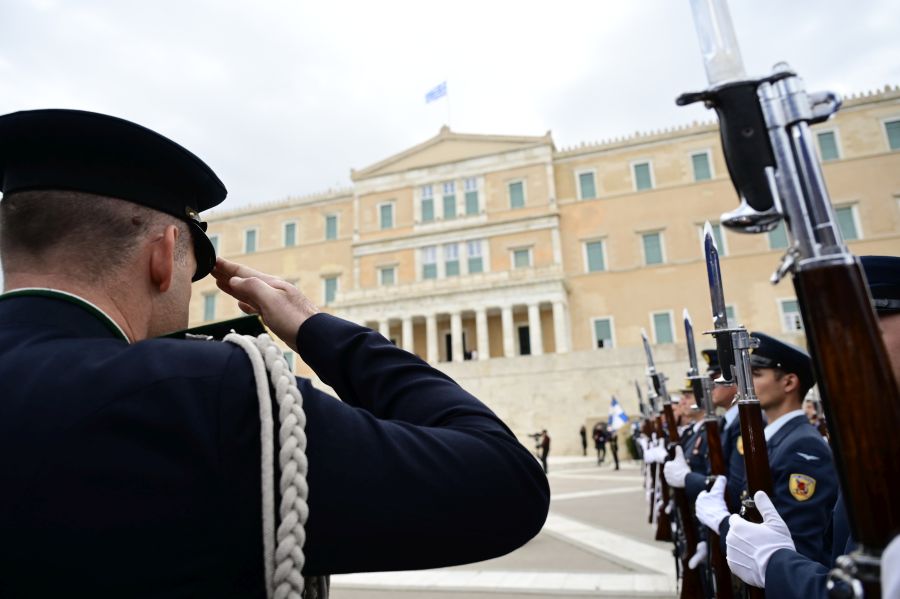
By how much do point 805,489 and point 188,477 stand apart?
114 inches

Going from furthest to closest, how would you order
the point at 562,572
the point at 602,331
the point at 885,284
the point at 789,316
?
the point at 602,331 < the point at 789,316 < the point at 562,572 < the point at 885,284

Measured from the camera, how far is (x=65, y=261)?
1.09m

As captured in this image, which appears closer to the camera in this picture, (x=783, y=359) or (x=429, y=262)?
(x=783, y=359)

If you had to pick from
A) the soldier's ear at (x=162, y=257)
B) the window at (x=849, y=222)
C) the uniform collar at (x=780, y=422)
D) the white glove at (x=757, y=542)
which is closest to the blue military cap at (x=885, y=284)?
the white glove at (x=757, y=542)

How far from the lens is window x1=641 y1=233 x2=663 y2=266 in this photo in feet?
105

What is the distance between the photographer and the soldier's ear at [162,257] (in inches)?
45.9

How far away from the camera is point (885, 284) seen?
5.88 ft

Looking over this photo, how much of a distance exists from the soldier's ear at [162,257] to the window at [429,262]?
33594mm

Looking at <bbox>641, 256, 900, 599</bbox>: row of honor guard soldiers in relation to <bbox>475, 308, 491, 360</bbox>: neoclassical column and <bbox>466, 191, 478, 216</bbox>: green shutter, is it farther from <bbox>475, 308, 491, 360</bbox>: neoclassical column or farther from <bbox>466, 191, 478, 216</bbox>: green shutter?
<bbox>466, 191, 478, 216</bbox>: green shutter

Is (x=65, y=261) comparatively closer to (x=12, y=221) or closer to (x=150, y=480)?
(x=12, y=221)

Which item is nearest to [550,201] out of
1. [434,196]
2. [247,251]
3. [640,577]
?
[434,196]

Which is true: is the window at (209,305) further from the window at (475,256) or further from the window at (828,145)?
the window at (828,145)

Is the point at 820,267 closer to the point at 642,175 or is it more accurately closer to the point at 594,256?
the point at 594,256

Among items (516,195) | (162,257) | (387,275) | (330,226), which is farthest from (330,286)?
(162,257)
